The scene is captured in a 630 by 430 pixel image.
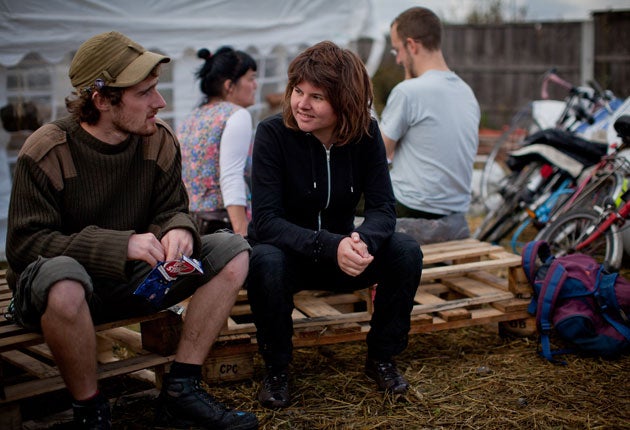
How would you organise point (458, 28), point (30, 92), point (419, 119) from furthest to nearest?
1. point (458, 28)
2. point (30, 92)
3. point (419, 119)

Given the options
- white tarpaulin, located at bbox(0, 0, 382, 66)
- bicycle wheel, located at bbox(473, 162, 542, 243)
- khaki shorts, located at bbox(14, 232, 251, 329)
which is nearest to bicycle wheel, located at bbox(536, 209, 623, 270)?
bicycle wheel, located at bbox(473, 162, 542, 243)

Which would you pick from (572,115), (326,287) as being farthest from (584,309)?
(572,115)

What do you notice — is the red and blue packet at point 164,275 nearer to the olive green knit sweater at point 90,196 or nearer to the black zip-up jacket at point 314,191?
the olive green knit sweater at point 90,196

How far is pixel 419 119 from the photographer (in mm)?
3992

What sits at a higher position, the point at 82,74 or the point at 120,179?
the point at 82,74

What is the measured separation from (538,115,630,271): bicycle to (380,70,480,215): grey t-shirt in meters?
1.04

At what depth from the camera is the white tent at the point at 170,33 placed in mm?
5176

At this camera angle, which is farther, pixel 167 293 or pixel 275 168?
pixel 275 168

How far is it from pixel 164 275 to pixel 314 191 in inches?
32.1

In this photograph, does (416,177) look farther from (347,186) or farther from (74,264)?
(74,264)

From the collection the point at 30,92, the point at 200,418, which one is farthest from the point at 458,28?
the point at 200,418

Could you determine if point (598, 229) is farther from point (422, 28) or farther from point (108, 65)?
point (108, 65)

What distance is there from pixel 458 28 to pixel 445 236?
10516mm

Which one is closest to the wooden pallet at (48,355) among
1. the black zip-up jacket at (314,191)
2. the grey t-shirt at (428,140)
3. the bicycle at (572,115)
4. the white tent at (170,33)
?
the black zip-up jacket at (314,191)
